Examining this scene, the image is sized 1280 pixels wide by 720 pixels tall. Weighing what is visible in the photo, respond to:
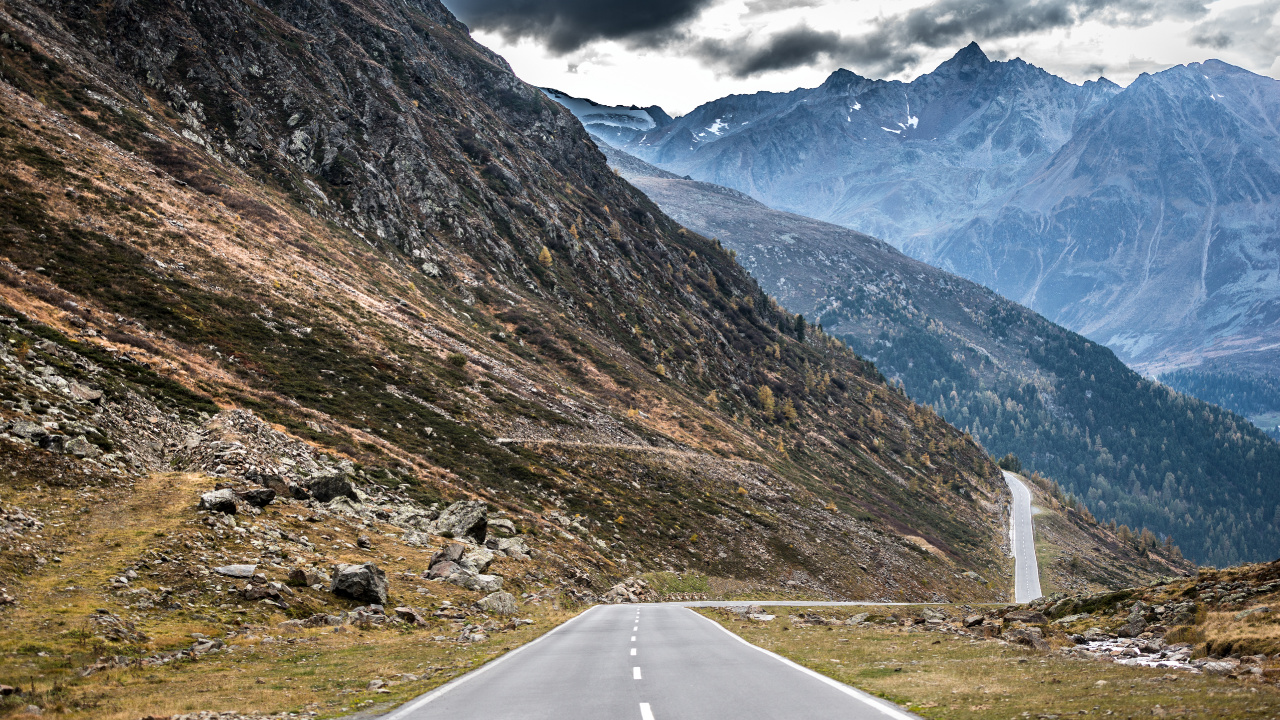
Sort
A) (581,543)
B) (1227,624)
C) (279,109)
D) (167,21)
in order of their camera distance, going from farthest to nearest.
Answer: (279,109) < (167,21) < (581,543) < (1227,624)

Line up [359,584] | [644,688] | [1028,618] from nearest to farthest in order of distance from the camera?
[644,688] < [359,584] < [1028,618]

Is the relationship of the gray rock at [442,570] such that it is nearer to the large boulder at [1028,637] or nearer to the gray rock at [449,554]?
the gray rock at [449,554]

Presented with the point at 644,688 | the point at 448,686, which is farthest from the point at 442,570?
the point at 644,688

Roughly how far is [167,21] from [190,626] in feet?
356

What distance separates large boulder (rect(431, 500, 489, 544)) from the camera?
127 feet

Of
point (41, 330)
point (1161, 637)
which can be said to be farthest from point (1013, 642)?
point (41, 330)

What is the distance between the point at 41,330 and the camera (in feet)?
112

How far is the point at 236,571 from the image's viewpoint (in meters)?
22.1

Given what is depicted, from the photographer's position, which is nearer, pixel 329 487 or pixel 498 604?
pixel 498 604

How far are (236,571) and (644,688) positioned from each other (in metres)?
16.2

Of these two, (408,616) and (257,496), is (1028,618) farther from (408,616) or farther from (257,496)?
(257,496)

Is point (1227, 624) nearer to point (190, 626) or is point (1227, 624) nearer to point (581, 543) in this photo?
point (190, 626)

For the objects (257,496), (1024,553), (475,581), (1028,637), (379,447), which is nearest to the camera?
(1028,637)

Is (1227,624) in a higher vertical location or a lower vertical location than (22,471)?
higher
